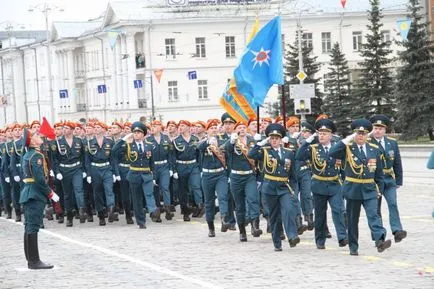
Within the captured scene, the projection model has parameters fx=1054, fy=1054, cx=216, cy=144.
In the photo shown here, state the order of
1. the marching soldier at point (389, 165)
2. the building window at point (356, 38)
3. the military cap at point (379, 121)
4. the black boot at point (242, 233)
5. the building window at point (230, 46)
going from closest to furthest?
the marching soldier at point (389, 165) < the military cap at point (379, 121) < the black boot at point (242, 233) < the building window at point (230, 46) < the building window at point (356, 38)

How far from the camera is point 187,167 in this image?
20797 millimetres

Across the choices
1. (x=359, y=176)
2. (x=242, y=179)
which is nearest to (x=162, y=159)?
(x=242, y=179)

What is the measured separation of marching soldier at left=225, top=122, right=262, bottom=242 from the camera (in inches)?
642

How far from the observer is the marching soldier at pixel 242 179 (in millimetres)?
16297

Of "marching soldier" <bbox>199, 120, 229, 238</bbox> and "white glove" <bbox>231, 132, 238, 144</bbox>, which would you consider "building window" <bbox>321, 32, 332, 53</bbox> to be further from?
"white glove" <bbox>231, 132, 238, 144</bbox>

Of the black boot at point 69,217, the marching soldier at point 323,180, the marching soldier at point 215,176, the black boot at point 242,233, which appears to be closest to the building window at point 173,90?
the black boot at point 69,217

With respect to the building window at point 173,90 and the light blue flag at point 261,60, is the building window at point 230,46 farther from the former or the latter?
the light blue flag at point 261,60

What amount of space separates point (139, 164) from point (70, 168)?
1.81m

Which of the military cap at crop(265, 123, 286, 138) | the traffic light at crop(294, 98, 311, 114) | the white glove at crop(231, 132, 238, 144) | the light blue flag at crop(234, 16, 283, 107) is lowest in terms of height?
the white glove at crop(231, 132, 238, 144)

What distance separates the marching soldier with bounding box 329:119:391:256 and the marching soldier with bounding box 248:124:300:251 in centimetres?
112

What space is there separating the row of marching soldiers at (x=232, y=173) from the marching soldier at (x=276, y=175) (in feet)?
0.05

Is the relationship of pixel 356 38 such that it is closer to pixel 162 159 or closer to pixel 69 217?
pixel 162 159

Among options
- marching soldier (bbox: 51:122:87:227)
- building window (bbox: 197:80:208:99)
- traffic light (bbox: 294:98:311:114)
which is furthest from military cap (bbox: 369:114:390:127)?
building window (bbox: 197:80:208:99)

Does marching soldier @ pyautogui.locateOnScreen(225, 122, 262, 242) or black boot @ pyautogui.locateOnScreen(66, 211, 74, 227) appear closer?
marching soldier @ pyautogui.locateOnScreen(225, 122, 262, 242)
